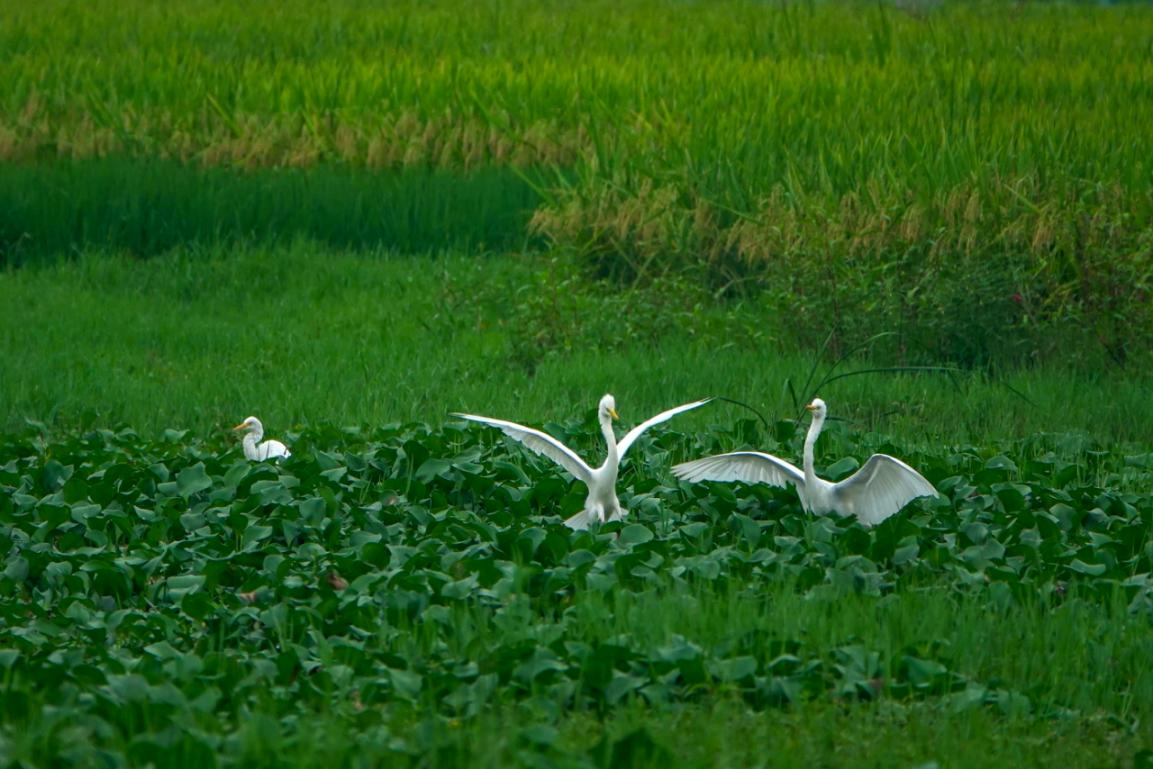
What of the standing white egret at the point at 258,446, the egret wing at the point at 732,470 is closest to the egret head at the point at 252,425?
the standing white egret at the point at 258,446

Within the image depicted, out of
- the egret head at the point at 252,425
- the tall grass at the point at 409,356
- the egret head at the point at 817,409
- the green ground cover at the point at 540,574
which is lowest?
the tall grass at the point at 409,356

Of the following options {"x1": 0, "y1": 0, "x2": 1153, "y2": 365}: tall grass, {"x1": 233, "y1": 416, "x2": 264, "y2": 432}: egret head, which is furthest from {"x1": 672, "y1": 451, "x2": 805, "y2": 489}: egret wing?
{"x1": 0, "y1": 0, "x2": 1153, "y2": 365}: tall grass

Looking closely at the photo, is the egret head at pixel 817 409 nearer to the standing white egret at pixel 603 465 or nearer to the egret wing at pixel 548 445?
the standing white egret at pixel 603 465

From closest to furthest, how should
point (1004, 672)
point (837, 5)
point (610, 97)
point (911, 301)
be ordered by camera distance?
point (1004, 672) → point (911, 301) → point (610, 97) → point (837, 5)

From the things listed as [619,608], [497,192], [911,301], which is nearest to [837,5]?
[497,192]

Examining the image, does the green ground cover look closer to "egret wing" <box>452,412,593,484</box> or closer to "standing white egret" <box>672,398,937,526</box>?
"standing white egret" <box>672,398,937,526</box>

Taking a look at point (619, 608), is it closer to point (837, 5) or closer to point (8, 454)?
point (8, 454)

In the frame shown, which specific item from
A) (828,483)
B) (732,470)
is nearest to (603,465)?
(732,470)

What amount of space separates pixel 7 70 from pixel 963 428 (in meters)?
9.47

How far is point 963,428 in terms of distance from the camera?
22.6 feet

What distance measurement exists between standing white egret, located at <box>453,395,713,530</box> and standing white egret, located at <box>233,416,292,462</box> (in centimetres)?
115

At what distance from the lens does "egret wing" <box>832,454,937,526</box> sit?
16.6ft

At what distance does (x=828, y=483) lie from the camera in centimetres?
537

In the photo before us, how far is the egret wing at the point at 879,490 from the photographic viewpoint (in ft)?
16.6
